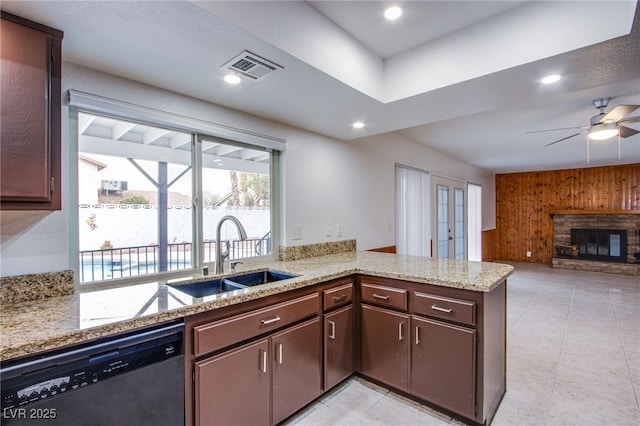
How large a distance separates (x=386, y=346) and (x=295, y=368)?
2.17ft

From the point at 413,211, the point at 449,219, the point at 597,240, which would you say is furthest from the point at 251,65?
the point at 597,240

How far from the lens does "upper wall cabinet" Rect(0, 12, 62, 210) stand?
4.02 feet

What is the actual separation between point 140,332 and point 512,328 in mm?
3637

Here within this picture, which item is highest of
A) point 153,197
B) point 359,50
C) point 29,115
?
point 359,50

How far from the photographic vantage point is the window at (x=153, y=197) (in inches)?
70.8

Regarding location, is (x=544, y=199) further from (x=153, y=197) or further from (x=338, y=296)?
(x=153, y=197)

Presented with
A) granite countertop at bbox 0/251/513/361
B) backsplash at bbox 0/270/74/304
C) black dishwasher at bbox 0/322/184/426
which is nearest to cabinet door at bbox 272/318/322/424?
granite countertop at bbox 0/251/513/361

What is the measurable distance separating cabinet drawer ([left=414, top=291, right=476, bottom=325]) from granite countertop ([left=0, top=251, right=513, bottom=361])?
103mm

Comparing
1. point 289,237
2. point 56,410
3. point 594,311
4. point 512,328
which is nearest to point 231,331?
point 56,410

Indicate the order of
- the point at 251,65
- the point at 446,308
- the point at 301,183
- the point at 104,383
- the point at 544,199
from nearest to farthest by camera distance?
the point at 104,383
the point at 251,65
the point at 446,308
the point at 301,183
the point at 544,199

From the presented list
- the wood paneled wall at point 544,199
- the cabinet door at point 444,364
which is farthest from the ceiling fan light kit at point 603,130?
the wood paneled wall at point 544,199

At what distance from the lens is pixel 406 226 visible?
432 cm

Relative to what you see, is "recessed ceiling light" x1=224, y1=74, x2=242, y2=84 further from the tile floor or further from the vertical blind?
the vertical blind

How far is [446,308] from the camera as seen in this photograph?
71.9 inches
